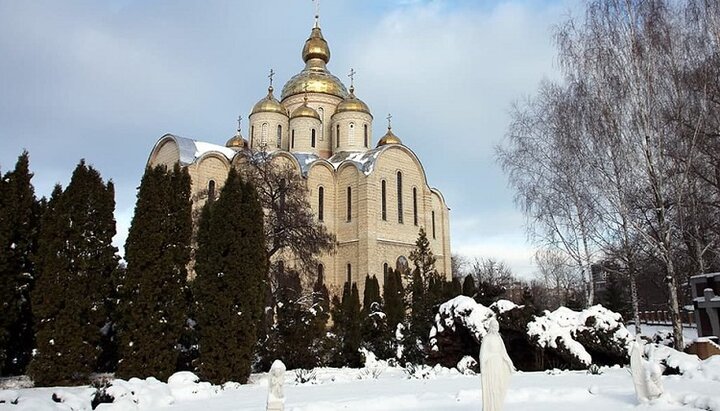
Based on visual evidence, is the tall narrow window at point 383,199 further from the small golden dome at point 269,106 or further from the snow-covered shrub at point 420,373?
the snow-covered shrub at point 420,373

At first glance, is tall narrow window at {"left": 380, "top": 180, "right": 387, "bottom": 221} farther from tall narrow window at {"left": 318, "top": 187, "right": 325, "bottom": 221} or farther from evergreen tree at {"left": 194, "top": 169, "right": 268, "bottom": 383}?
evergreen tree at {"left": 194, "top": 169, "right": 268, "bottom": 383}

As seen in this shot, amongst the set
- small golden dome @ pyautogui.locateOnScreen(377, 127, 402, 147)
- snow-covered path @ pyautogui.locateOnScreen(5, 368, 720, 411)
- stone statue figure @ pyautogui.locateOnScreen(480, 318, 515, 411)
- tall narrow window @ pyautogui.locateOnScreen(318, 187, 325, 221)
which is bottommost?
snow-covered path @ pyautogui.locateOnScreen(5, 368, 720, 411)

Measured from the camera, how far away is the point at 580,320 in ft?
35.6

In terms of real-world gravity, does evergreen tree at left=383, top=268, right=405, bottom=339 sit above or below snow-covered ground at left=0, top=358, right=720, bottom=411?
above

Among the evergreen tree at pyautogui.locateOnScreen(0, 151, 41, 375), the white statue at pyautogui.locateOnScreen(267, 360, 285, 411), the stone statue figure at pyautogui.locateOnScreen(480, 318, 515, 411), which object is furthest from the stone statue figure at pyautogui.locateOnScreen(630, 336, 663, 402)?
the evergreen tree at pyautogui.locateOnScreen(0, 151, 41, 375)

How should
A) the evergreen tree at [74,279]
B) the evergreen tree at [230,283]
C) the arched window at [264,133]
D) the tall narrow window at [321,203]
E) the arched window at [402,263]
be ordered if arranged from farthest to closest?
the arched window at [264,133] < the tall narrow window at [321,203] < the arched window at [402,263] < the evergreen tree at [230,283] < the evergreen tree at [74,279]

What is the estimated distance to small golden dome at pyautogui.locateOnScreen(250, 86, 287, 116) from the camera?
32688 mm

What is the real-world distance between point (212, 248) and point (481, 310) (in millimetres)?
5664

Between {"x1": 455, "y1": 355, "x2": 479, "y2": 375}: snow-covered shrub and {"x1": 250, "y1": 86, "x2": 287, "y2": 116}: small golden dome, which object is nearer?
{"x1": 455, "y1": 355, "x2": 479, "y2": 375}: snow-covered shrub

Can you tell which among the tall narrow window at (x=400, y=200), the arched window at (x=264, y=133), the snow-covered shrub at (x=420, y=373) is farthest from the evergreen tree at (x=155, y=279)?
the arched window at (x=264, y=133)

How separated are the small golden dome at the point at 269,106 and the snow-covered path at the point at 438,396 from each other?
→ 25.1 m

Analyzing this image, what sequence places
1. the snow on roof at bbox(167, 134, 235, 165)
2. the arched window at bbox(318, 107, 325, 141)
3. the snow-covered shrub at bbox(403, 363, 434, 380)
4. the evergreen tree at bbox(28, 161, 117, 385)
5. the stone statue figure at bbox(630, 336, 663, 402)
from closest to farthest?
the stone statue figure at bbox(630, 336, 663, 402) → the evergreen tree at bbox(28, 161, 117, 385) → the snow-covered shrub at bbox(403, 363, 434, 380) → the snow on roof at bbox(167, 134, 235, 165) → the arched window at bbox(318, 107, 325, 141)

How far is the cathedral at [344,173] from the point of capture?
1038 inches

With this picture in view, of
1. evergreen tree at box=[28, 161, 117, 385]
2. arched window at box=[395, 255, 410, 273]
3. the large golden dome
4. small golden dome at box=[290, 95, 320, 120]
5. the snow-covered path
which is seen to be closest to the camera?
the snow-covered path
